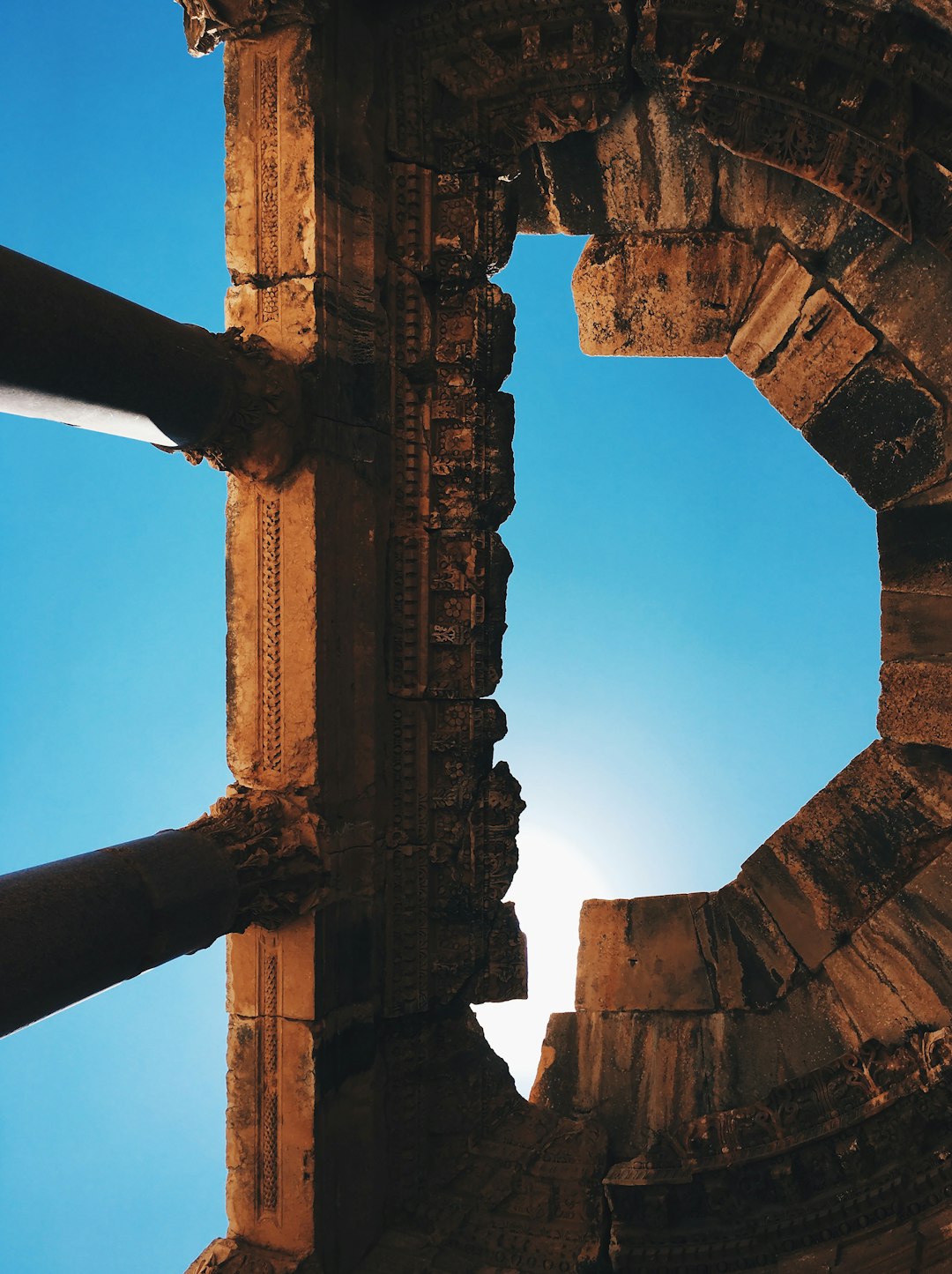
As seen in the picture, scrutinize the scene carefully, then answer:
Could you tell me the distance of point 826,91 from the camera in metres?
4.52

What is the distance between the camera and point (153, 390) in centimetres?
403

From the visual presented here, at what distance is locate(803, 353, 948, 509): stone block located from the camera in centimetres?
514

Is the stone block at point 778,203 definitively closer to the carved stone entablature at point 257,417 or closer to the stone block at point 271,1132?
the carved stone entablature at point 257,417

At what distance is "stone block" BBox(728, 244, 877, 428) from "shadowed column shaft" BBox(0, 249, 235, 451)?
9.43ft

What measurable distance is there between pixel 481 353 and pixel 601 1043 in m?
3.75

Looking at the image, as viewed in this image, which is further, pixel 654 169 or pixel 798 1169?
pixel 654 169

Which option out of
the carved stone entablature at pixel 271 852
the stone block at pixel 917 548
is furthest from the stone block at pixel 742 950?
the carved stone entablature at pixel 271 852

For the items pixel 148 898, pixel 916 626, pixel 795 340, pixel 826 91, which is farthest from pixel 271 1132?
pixel 826 91

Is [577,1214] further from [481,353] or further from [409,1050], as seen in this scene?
[481,353]

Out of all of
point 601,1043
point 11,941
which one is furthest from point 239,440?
point 601,1043

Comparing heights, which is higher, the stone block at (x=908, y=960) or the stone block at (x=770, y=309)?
the stone block at (x=770, y=309)

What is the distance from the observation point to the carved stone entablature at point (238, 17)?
4457 mm

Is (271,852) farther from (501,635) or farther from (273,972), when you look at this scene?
(501,635)

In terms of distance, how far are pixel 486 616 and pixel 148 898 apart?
2.01 meters
